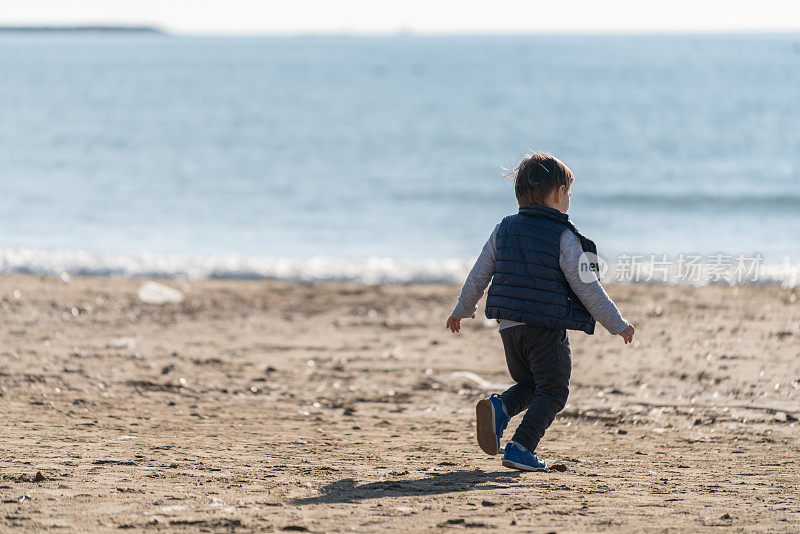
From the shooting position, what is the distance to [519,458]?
4156 millimetres

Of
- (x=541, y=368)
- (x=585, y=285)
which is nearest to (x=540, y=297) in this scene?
(x=585, y=285)

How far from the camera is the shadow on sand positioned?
363 centimetres

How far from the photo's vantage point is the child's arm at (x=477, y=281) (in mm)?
4285

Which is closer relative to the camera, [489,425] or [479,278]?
[489,425]

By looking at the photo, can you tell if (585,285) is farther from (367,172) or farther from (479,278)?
(367,172)

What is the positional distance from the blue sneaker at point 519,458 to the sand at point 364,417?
3.2 inches

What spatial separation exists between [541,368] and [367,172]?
819 inches

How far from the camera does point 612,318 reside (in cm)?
414

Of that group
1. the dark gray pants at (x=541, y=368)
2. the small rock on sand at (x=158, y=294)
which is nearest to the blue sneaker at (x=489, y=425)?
the dark gray pants at (x=541, y=368)

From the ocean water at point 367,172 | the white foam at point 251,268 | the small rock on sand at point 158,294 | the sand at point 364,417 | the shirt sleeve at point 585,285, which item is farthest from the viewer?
the ocean water at point 367,172

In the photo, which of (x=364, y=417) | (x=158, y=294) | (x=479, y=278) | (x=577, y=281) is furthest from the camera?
(x=158, y=294)

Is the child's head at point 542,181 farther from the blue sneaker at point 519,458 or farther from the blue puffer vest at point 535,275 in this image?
the blue sneaker at point 519,458

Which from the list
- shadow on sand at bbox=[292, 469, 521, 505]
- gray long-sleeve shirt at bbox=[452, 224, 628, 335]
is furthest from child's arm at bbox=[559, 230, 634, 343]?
shadow on sand at bbox=[292, 469, 521, 505]

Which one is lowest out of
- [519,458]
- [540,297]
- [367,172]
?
[519,458]
